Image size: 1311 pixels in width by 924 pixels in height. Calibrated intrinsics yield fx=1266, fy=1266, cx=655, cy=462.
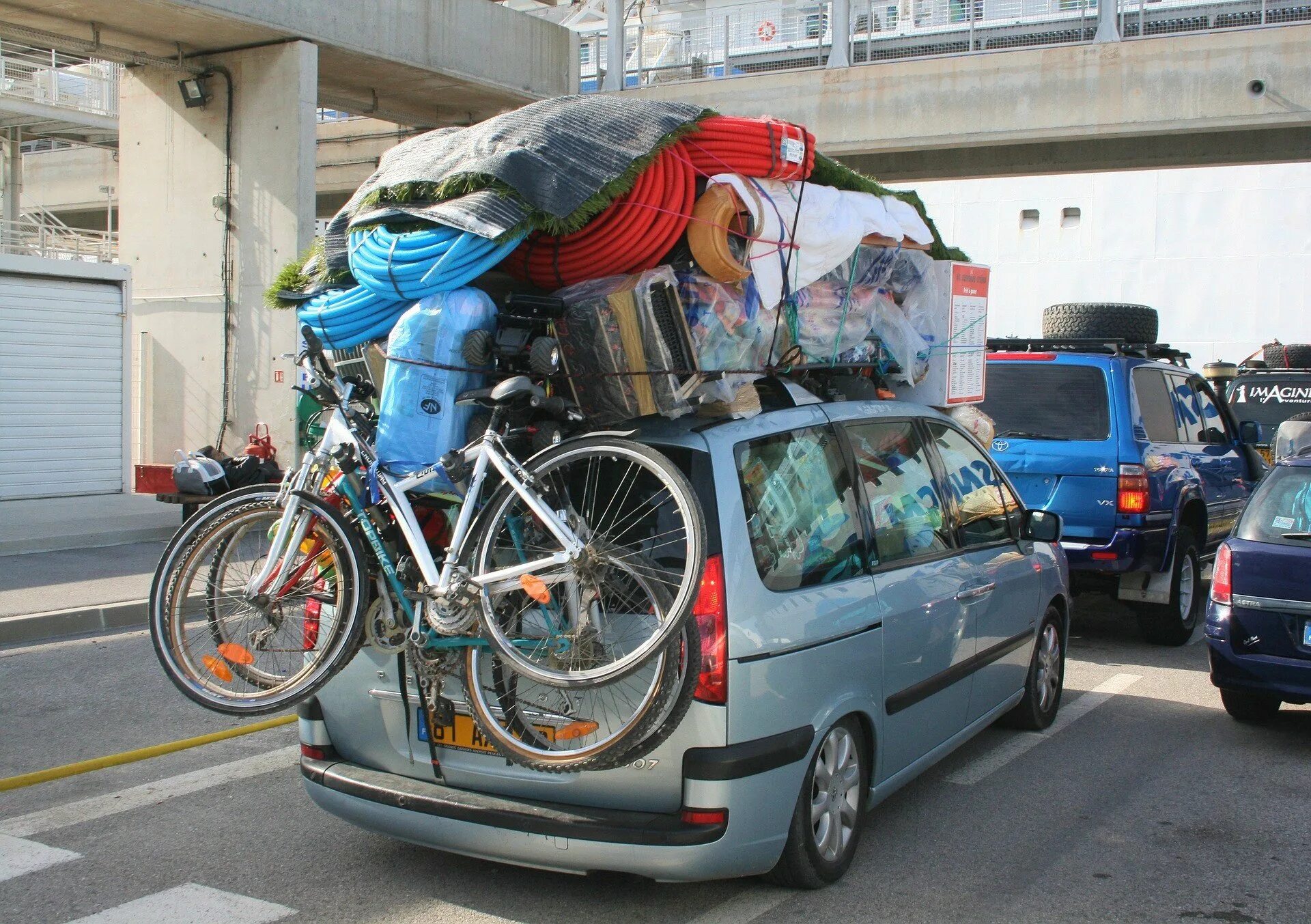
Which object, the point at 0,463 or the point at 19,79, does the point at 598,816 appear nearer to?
the point at 0,463

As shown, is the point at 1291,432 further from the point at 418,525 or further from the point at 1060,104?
the point at 418,525

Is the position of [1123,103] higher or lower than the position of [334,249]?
higher

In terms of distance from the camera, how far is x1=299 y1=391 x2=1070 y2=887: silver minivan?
3.85 meters

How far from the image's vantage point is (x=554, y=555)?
12.9 feet

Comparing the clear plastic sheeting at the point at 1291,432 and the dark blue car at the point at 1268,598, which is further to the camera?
the clear plastic sheeting at the point at 1291,432

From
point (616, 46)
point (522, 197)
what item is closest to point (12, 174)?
point (616, 46)

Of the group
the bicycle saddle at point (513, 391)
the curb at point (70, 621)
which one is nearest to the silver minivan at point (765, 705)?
the bicycle saddle at point (513, 391)

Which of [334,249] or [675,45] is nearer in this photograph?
[334,249]

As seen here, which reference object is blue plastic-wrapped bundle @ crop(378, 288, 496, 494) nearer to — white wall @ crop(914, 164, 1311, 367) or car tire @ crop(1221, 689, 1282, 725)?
car tire @ crop(1221, 689, 1282, 725)

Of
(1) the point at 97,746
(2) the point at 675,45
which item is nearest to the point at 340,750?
(1) the point at 97,746

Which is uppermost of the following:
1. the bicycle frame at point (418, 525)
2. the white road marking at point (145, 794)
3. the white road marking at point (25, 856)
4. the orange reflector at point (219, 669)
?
the bicycle frame at point (418, 525)

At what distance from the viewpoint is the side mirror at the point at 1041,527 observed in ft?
20.4

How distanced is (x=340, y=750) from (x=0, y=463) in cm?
1551

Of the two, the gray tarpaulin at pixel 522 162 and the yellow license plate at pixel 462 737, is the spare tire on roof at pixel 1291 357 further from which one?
the yellow license plate at pixel 462 737
